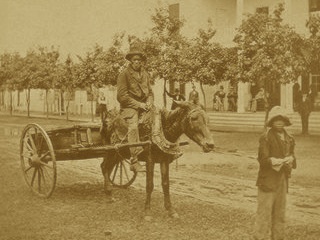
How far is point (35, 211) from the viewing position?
907cm

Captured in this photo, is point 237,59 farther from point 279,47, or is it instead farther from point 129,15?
point 129,15

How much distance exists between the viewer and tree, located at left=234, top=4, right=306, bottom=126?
21016 mm

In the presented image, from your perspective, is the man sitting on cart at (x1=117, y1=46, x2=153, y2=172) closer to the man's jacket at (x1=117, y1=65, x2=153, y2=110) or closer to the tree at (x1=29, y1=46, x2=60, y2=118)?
the man's jacket at (x1=117, y1=65, x2=153, y2=110)

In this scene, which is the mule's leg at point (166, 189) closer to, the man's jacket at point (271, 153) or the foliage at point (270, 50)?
the man's jacket at point (271, 153)

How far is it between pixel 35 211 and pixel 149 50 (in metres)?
18.2

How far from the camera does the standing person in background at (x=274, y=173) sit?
267 inches

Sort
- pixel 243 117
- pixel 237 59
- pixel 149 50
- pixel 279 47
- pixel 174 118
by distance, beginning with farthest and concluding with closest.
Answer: pixel 243 117
pixel 149 50
pixel 237 59
pixel 279 47
pixel 174 118

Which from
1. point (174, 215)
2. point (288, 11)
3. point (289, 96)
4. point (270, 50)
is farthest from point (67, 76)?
point (174, 215)

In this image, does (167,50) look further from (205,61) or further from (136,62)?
(136,62)

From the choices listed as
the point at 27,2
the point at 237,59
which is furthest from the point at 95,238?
the point at 237,59

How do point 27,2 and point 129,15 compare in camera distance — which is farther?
point 129,15

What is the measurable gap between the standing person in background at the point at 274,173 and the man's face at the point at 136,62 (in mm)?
3110

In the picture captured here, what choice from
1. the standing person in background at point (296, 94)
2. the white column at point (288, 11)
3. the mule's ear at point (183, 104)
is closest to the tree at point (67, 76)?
the white column at point (288, 11)

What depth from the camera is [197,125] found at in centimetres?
837
